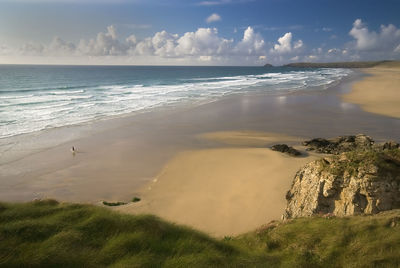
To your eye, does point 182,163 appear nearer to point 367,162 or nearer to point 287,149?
point 287,149

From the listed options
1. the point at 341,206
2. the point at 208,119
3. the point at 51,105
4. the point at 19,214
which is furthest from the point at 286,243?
the point at 51,105

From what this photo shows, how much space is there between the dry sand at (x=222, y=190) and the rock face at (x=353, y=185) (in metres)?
2.49

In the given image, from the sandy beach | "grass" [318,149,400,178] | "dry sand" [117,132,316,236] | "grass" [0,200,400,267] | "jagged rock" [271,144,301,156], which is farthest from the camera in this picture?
"jagged rock" [271,144,301,156]

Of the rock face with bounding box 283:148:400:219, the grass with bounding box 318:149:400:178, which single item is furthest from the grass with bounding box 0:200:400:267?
the grass with bounding box 318:149:400:178

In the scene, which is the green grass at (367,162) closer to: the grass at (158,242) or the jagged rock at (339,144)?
the grass at (158,242)

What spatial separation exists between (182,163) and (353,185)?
10741 millimetres

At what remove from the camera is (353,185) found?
8.66m

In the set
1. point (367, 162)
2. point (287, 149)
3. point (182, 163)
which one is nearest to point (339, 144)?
point (287, 149)

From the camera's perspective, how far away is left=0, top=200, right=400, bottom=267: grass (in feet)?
15.3

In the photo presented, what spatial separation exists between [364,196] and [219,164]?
31.1 ft

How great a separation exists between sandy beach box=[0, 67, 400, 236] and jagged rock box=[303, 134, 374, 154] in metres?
1.96

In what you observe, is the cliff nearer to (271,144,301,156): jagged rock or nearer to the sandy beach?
the sandy beach

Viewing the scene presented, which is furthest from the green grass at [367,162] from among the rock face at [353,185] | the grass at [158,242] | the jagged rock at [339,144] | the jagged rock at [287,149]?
the jagged rock at [339,144]

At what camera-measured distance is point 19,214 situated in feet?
18.7
